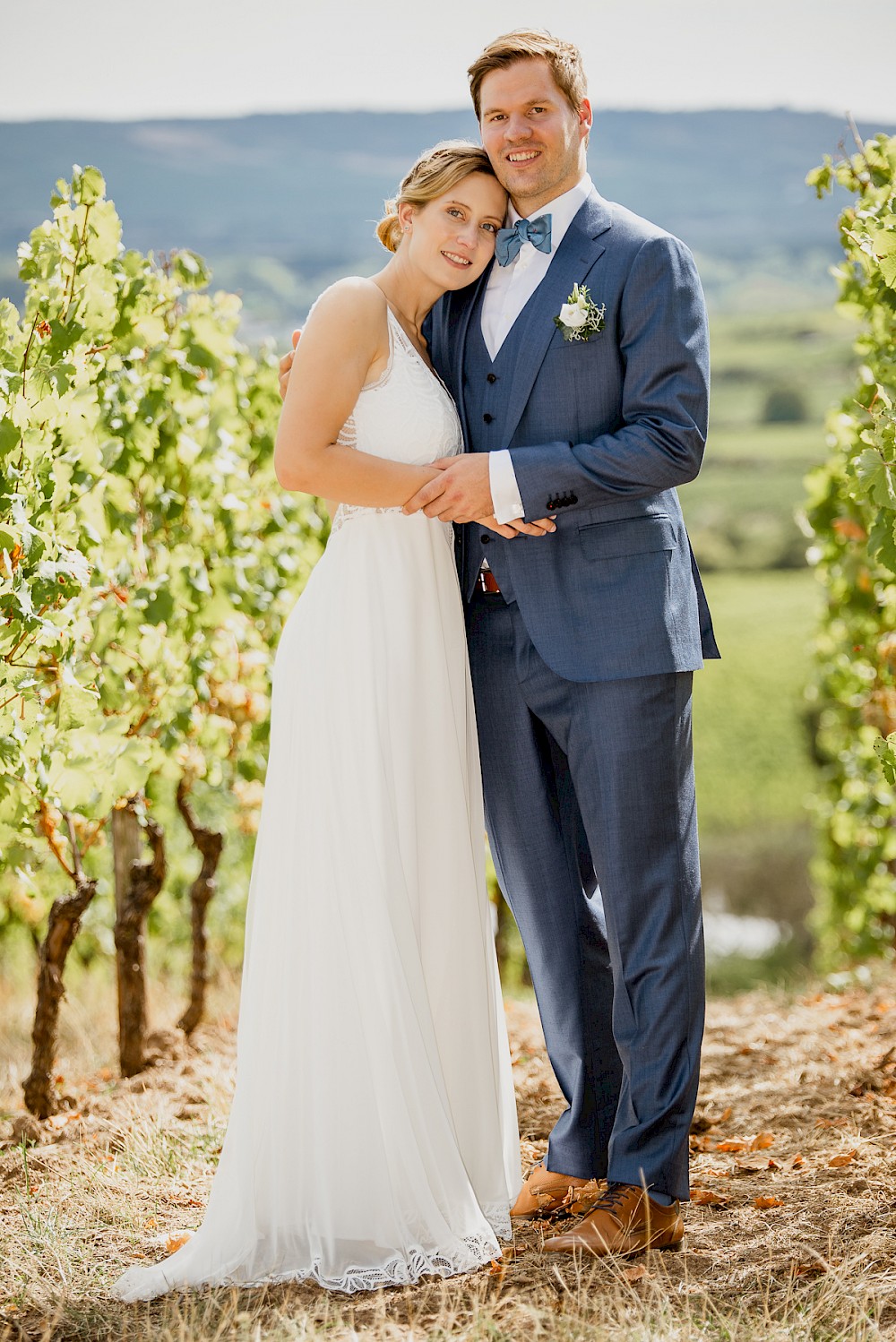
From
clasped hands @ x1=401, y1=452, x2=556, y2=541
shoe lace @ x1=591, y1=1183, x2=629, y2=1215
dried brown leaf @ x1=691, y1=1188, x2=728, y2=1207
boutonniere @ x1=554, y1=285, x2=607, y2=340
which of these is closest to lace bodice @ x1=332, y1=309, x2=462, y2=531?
clasped hands @ x1=401, y1=452, x2=556, y2=541

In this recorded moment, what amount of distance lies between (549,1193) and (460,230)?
2.19 m

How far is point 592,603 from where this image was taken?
2596 mm

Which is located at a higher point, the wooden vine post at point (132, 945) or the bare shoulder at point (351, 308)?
the bare shoulder at point (351, 308)

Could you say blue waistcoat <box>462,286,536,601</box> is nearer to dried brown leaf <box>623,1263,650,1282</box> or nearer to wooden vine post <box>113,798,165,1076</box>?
dried brown leaf <box>623,1263,650,1282</box>

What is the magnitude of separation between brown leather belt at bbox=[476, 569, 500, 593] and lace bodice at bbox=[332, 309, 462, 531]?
249mm

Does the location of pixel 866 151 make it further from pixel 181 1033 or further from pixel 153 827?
pixel 181 1033

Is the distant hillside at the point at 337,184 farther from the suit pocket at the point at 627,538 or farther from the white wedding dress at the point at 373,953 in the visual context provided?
the suit pocket at the point at 627,538

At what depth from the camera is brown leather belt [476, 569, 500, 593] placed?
9.18 feet

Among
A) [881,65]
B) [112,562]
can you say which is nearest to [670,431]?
[112,562]

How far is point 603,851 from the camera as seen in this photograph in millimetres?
2602

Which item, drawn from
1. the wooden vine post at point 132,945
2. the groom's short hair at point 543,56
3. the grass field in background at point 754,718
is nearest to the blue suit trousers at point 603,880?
the groom's short hair at point 543,56

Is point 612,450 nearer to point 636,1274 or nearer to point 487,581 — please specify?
point 487,581

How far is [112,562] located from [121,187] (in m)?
32.6

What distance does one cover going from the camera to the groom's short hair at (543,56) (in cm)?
268
